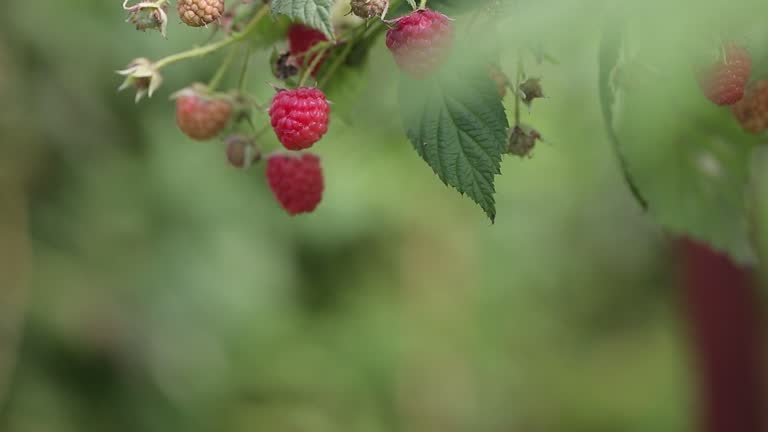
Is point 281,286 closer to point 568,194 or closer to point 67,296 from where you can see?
point 67,296

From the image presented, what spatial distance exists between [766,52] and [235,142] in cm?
A: 52

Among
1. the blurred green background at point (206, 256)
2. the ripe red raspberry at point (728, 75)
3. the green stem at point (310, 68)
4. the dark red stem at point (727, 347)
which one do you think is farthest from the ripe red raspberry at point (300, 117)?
the dark red stem at point (727, 347)

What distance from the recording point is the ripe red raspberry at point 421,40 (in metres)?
0.80

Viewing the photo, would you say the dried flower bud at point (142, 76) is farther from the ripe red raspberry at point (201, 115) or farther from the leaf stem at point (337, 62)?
the leaf stem at point (337, 62)

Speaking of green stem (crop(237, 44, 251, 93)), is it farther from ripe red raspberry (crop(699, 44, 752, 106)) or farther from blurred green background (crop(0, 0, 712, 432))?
blurred green background (crop(0, 0, 712, 432))

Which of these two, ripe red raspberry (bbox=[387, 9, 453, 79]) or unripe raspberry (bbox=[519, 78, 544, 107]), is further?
unripe raspberry (bbox=[519, 78, 544, 107])

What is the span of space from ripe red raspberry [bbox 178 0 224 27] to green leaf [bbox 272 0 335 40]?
0.15 ft

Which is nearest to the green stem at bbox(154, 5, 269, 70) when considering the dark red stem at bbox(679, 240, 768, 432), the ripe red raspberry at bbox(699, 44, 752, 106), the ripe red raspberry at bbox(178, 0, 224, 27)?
the ripe red raspberry at bbox(178, 0, 224, 27)

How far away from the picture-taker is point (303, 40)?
104cm

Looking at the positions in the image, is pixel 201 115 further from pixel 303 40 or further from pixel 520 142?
pixel 520 142

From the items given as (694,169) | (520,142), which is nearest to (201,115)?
(520,142)

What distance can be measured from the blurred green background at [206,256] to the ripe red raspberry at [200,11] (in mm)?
1219

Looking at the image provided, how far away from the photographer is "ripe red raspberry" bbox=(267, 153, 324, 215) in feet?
3.64

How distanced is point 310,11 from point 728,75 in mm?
336
